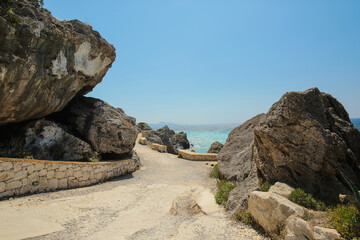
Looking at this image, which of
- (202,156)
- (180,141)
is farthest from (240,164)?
(180,141)

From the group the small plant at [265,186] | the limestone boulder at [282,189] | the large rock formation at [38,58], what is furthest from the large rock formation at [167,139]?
the limestone boulder at [282,189]

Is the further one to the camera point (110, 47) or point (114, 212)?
point (110, 47)

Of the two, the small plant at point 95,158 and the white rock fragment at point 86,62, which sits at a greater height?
the white rock fragment at point 86,62

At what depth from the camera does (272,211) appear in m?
5.12

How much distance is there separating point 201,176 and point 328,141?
829 cm

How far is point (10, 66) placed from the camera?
322 inches

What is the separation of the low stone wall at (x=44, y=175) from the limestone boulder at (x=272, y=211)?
8.39 m

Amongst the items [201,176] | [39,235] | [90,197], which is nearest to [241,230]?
[39,235]

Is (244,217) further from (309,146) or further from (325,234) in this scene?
(309,146)

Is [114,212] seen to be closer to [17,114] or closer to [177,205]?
[177,205]

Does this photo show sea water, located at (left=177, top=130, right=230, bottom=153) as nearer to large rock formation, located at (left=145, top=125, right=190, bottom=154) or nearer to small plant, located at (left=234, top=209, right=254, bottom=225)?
large rock formation, located at (left=145, top=125, right=190, bottom=154)

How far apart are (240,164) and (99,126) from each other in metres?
9.14

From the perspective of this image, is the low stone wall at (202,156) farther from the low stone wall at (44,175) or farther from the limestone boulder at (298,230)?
the limestone boulder at (298,230)

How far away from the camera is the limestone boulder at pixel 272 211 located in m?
4.80
